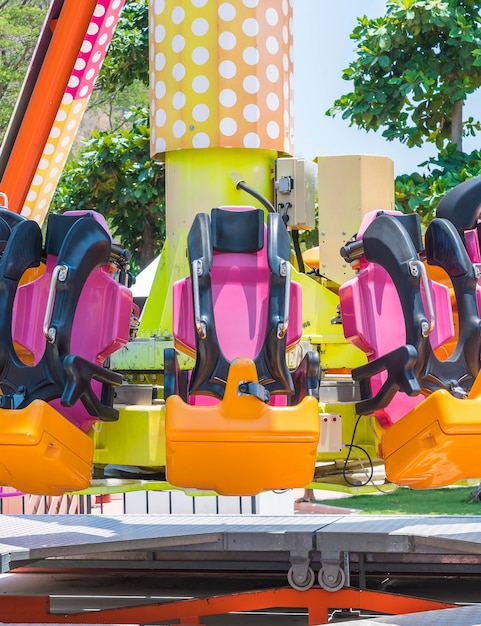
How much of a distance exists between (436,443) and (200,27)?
97.9 inches

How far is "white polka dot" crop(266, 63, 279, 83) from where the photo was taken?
16.8 ft

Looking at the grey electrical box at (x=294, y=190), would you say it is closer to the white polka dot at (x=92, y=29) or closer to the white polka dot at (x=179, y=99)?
the white polka dot at (x=179, y=99)

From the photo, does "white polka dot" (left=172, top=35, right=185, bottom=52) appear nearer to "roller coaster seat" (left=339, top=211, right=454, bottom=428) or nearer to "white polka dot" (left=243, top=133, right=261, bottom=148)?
"white polka dot" (left=243, top=133, right=261, bottom=148)

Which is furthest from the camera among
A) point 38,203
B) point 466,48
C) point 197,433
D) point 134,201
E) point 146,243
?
point 146,243

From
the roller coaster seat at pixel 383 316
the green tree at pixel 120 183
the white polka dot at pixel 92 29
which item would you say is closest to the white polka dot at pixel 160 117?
the roller coaster seat at pixel 383 316

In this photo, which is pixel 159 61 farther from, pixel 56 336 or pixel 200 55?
pixel 56 336

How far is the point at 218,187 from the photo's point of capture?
5199mm

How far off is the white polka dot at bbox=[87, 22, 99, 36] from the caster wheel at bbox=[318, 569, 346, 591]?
4150 mm

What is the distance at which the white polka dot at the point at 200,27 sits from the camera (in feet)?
16.6

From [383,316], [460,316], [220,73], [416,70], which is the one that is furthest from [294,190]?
[416,70]

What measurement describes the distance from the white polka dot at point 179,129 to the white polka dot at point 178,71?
0.70ft

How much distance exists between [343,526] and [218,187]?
5.93 ft

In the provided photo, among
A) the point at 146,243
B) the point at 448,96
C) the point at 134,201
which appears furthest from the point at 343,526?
the point at 146,243

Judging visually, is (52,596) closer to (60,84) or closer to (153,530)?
(153,530)
